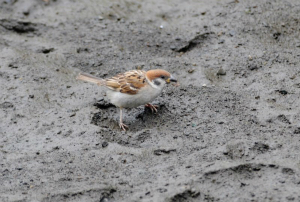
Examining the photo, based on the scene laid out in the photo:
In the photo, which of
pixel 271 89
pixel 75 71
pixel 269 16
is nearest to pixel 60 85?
pixel 75 71

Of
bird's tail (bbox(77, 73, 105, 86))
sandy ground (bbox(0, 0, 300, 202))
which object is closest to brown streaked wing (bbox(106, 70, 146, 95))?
bird's tail (bbox(77, 73, 105, 86))

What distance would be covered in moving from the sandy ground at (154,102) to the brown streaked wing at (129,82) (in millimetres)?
439

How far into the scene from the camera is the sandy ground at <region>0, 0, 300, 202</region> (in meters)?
Answer: 4.52

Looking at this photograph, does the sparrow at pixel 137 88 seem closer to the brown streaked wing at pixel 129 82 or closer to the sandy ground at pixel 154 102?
the brown streaked wing at pixel 129 82

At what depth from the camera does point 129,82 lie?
18.9 feet

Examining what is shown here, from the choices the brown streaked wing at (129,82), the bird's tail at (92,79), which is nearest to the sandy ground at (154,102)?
the bird's tail at (92,79)

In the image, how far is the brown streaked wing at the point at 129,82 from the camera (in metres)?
5.68

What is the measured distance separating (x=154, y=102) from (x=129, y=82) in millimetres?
577

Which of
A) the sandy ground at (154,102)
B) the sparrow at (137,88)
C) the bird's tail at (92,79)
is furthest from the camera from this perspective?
the bird's tail at (92,79)

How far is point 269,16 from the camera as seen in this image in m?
7.45

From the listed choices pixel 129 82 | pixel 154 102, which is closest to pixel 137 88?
pixel 129 82

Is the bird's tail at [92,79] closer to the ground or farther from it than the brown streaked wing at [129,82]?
closer to the ground

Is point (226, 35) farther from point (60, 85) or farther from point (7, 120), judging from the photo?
point (7, 120)

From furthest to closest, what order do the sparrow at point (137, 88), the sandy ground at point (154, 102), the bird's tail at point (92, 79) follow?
the bird's tail at point (92, 79) < the sparrow at point (137, 88) < the sandy ground at point (154, 102)
